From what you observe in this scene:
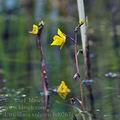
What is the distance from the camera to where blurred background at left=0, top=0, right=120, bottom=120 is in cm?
303

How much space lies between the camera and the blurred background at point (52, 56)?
3.03 m

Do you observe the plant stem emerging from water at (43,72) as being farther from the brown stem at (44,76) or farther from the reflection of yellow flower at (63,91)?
the reflection of yellow flower at (63,91)

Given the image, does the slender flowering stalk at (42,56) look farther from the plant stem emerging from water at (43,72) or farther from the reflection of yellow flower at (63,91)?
the reflection of yellow flower at (63,91)

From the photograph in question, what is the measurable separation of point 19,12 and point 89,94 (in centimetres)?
396

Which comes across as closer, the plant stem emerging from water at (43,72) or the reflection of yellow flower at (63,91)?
the plant stem emerging from water at (43,72)

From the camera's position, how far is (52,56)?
509cm

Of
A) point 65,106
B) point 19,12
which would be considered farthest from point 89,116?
point 19,12

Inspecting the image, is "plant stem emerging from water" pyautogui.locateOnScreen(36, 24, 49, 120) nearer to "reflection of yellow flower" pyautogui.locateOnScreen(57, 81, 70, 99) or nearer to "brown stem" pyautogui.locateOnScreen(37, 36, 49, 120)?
"brown stem" pyautogui.locateOnScreen(37, 36, 49, 120)

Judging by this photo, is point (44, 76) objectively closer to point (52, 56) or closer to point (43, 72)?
point (43, 72)

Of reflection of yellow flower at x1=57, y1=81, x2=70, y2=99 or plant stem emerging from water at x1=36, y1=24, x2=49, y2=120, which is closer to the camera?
plant stem emerging from water at x1=36, y1=24, x2=49, y2=120

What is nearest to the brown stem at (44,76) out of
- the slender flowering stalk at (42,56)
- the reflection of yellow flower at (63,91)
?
the slender flowering stalk at (42,56)

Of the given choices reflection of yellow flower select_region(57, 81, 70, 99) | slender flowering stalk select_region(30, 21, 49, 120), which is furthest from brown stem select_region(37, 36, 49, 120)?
reflection of yellow flower select_region(57, 81, 70, 99)

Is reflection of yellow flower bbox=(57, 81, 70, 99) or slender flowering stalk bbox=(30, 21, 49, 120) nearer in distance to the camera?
slender flowering stalk bbox=(30, 21, 49, 120)

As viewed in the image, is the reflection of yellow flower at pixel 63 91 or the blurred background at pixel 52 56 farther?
the reflection of yellow flower at pixel 63 91
